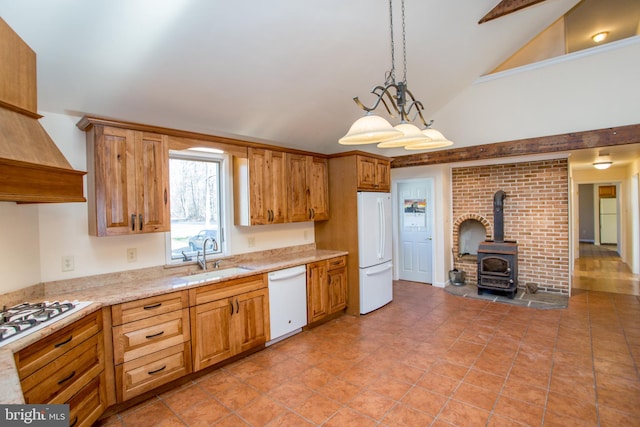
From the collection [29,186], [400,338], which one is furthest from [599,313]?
[29,186]

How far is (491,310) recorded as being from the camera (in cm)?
443

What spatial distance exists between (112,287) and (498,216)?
5.38 m

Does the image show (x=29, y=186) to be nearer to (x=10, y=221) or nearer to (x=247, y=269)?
(x=10, y=221)

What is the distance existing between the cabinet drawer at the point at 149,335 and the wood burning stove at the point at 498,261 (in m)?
4.45

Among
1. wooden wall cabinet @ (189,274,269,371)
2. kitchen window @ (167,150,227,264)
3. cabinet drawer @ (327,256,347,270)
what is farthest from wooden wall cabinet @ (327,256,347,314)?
kitchen window @ (167,150,227,264)

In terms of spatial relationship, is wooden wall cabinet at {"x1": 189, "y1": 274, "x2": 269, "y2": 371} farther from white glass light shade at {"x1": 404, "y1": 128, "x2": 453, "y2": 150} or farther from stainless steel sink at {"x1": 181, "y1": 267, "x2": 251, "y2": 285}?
white glass light shade at {"x1": 404, "y1": 128, "x2": 453, "y2": 150}

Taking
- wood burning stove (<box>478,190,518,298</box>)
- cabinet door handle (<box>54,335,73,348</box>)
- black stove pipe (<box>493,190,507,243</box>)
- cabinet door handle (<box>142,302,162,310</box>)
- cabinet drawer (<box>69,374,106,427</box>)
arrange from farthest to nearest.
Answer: black stove pipe (<box>493,190,507,243</box>), wood burning stove (<box>478,190,518,298</box>), cabinet door handle (<box>142,302,162,310</box>), cabinet drawer (<box>69,374,106,427</box>), cabinet door handle (<box>54,335,73,348</box>)

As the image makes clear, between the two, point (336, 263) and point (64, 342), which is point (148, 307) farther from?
point (336, 263)

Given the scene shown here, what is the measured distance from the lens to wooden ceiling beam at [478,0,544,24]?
10.5ft

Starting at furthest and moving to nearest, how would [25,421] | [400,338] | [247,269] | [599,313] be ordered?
[599,313]
[400,338]
[247,269]
[25,421]

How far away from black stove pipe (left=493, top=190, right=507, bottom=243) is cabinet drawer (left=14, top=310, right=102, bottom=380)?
5416 mm

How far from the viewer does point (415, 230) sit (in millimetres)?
5992

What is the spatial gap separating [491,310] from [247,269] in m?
3.40

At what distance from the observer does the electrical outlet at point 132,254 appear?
2.87 meters
